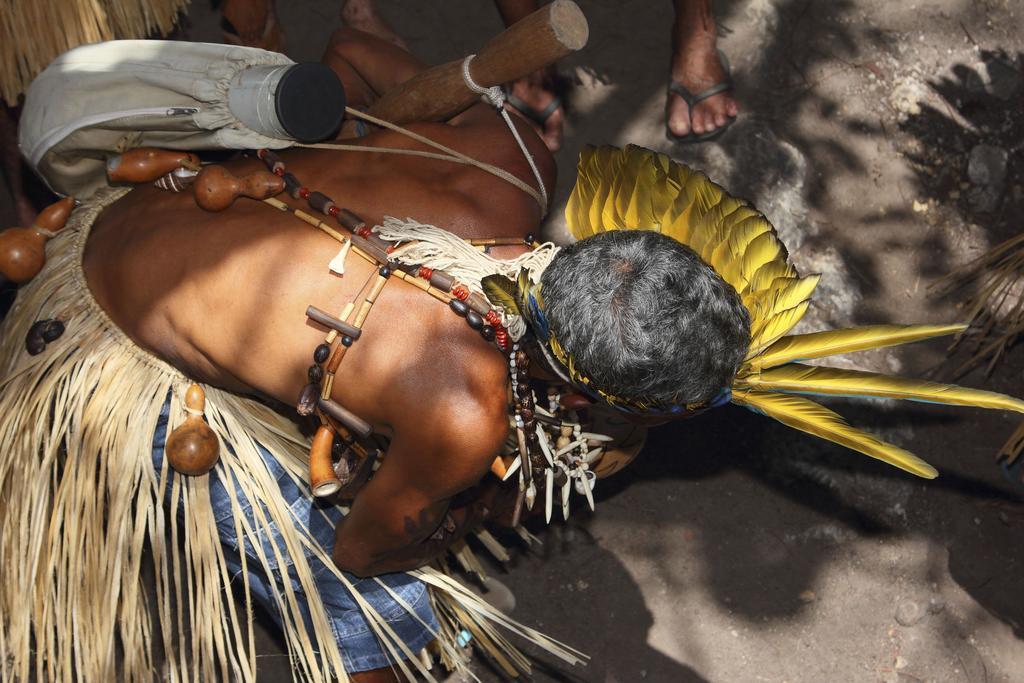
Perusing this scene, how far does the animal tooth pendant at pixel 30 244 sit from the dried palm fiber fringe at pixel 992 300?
8.59 ft

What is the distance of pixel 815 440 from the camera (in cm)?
309

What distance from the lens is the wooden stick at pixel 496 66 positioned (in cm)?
195

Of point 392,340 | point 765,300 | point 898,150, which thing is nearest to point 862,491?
point 898,150

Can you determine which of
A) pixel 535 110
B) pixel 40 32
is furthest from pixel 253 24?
Answer: pixel 535 110

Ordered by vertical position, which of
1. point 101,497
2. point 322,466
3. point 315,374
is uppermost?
point 315,374

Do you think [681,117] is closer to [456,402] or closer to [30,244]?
[456,402]

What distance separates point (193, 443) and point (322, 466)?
32cm

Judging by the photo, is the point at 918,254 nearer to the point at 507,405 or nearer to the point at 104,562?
the point at 507,405

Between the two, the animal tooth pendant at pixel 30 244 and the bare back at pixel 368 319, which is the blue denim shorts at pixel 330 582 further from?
the animal tooth pendant at pixel 30 244

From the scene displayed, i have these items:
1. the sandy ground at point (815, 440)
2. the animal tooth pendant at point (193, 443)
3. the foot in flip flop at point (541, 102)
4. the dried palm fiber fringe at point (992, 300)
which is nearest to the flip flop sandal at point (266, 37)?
the sandy ground at point (815, 440)

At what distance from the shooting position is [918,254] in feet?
10.8

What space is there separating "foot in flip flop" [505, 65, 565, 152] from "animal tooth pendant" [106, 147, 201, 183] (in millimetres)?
1323

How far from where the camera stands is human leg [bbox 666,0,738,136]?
10.6 ft

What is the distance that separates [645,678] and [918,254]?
1.66 m
